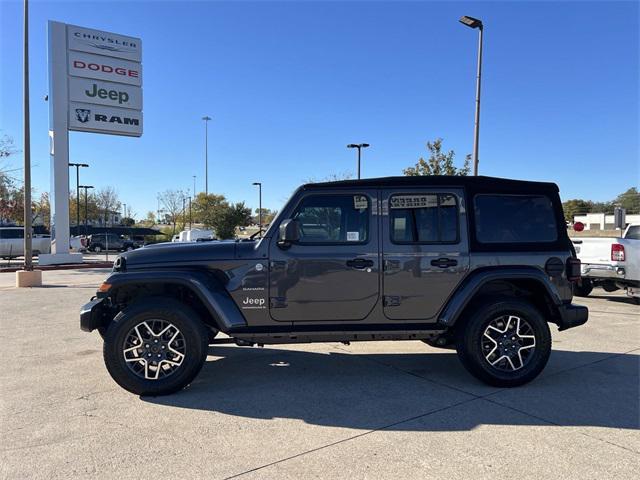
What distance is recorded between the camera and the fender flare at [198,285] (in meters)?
4.33

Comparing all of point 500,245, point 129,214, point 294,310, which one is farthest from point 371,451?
point 129,214

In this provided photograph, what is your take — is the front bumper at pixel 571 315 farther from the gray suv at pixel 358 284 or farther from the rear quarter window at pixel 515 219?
the rear quarter window at pixel 515 219

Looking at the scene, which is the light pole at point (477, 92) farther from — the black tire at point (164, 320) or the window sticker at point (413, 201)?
the black tire at point (164, 320)

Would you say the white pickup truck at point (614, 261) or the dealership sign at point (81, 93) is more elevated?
the dealership sign at point (81, 93)

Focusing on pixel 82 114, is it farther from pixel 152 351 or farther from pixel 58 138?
pixel 152 351

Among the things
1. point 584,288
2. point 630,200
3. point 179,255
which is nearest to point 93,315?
point 179,255

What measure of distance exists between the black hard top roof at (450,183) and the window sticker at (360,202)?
121 millimetres

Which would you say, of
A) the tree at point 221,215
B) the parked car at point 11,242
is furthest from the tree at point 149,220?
the parked car at point 11,242

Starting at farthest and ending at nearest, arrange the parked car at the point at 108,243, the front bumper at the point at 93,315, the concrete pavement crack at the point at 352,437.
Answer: the parked car at the point at 108,243 < the front bumper at the point at 93,315 < the concrete pavement crack at the point at 352,437

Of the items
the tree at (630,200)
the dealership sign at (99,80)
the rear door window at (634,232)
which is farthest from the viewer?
the tree at (630,200)

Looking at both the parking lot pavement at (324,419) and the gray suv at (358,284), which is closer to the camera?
the parking lot pavement at (324,419)

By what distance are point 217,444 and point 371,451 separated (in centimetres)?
109

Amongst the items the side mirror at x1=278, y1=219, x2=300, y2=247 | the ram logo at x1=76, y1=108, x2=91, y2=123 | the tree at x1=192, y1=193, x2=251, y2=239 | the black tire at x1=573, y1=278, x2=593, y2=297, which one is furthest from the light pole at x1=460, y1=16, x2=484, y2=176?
the tree at x1=192, y1=193, x2=251, y2=239

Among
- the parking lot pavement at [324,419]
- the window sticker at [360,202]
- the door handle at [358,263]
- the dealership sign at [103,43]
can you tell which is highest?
the dealership sign at [103,43]
